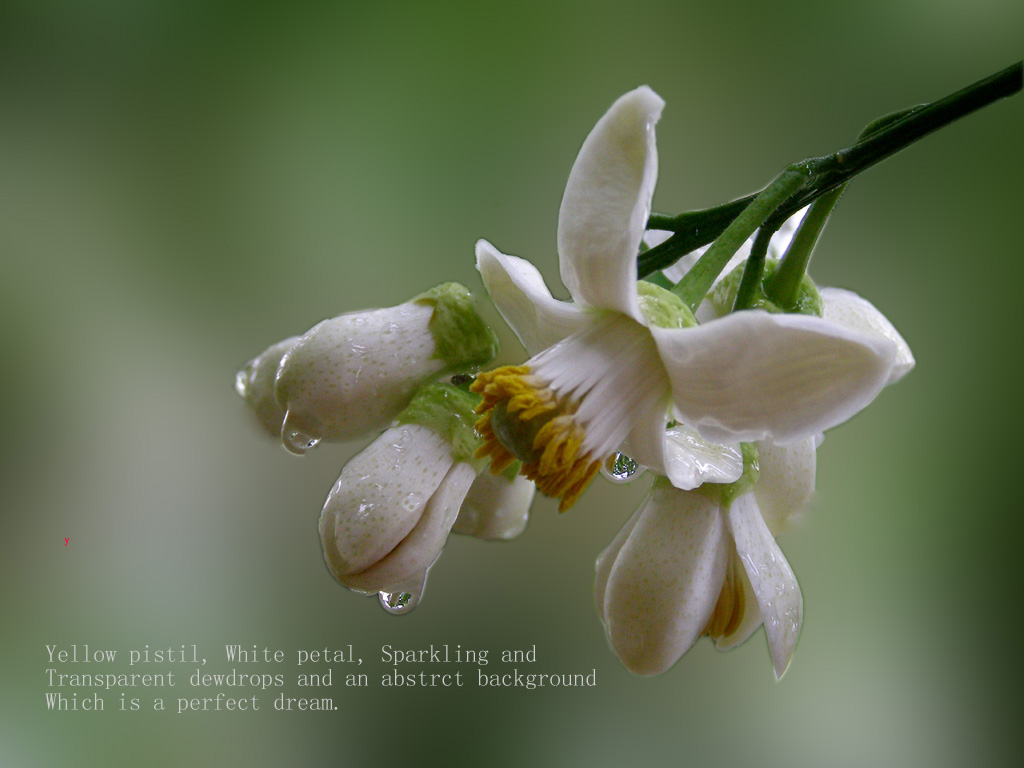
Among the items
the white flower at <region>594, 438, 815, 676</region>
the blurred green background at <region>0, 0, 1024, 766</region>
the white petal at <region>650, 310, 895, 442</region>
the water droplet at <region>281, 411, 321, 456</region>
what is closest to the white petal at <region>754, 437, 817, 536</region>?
the white flower at <region>594, 438, 815, 676</region>

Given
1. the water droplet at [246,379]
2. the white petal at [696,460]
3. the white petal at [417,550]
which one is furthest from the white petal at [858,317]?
the water droplet at [246,379]

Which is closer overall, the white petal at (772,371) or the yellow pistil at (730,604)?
the white petal at (772,371)

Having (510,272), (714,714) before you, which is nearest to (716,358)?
(510,272)

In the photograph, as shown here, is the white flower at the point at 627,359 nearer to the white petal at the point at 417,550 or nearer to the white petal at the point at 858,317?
the white petal at the point at 417,550

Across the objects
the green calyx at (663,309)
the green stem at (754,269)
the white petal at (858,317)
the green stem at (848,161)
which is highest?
the green stem at (848,161)

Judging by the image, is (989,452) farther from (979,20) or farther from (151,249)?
(151,249)

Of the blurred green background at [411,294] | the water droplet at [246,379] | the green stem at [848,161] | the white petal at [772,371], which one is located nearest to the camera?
the white petal at [772,371]
